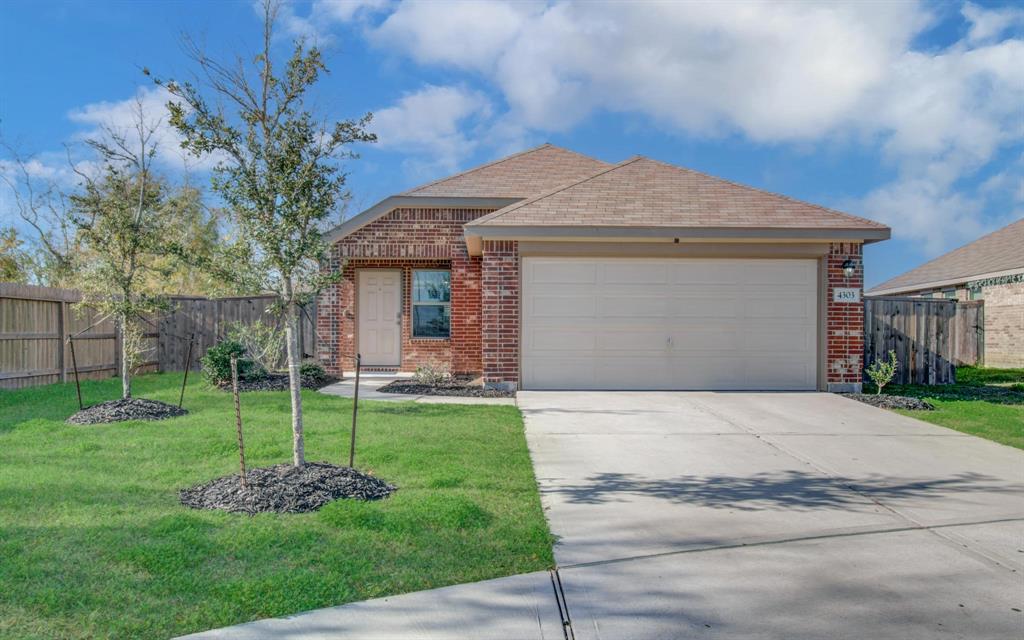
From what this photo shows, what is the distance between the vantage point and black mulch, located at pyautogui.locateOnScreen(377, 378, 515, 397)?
11.6 meters

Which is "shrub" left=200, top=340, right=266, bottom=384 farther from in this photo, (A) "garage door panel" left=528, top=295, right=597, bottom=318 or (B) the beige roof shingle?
(A) "garage door panel" left=528, top=295, right=597, bottom=318

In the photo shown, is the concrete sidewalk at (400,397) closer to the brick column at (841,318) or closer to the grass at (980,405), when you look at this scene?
the brick column at (841,318)

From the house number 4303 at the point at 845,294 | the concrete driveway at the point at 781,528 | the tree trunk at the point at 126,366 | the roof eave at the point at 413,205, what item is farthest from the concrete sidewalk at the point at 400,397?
the house number 4303 at the point at 845,294

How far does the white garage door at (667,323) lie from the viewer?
11.9 metres

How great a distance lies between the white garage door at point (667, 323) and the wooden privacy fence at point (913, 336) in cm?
243

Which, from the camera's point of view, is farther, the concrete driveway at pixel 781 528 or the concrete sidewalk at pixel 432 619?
the concrete driveway at pixel 781 528

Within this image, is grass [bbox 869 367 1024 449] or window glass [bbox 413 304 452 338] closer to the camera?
grass [bbox 869 367 1024 449]

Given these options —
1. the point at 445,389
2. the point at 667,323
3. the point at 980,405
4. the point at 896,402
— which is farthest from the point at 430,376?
the point at 980,405

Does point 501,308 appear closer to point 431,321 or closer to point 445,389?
point 445,389

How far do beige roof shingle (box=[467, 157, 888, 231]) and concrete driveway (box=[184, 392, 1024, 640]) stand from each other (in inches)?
170

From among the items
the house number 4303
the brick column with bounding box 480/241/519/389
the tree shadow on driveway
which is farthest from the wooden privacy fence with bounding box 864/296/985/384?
the tree shadow on driveway

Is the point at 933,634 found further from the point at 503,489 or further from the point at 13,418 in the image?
the point at 13,418

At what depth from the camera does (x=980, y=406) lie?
11.1 meters

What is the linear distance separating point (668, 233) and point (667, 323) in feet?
5.09
